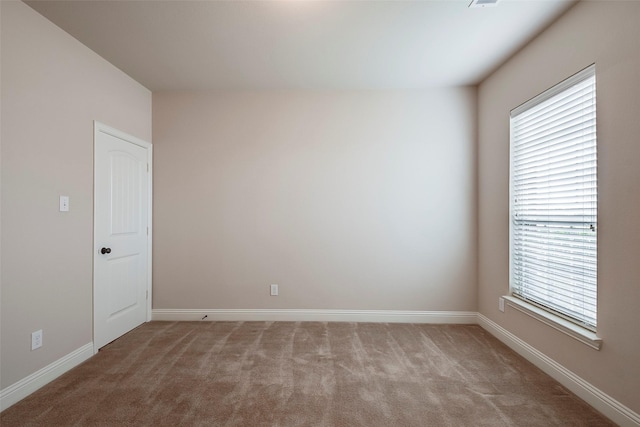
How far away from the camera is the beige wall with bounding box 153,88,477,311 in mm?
3467

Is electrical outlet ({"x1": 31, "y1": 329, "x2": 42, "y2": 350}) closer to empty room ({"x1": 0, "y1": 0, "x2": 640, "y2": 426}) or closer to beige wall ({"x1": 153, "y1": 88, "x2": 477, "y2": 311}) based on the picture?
empty room ({"x1": 0, "y1": 0, "x2": 640, "y2": 426})

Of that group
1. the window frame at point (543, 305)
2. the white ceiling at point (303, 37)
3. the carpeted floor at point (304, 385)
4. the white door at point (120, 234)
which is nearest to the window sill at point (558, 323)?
the window frame at point (543, 305)

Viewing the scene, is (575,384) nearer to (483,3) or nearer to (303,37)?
(483,3)

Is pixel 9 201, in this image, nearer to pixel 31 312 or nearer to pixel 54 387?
pixel 31 312

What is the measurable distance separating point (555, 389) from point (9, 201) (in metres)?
3.97

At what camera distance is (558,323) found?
221 cm

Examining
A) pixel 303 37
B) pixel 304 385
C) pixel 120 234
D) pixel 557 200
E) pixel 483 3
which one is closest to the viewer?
pixel 483 3

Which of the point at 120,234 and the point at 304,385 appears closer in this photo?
the point at 304,385

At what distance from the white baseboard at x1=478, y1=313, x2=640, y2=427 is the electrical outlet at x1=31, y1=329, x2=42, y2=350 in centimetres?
383

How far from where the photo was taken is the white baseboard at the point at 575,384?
1759mm

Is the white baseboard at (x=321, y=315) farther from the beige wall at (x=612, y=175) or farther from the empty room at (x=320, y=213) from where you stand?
the beige wall at (x=612, y=175)

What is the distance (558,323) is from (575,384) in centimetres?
40

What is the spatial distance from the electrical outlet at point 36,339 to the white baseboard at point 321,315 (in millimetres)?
1380

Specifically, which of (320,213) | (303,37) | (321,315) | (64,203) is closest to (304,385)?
(321,315)
